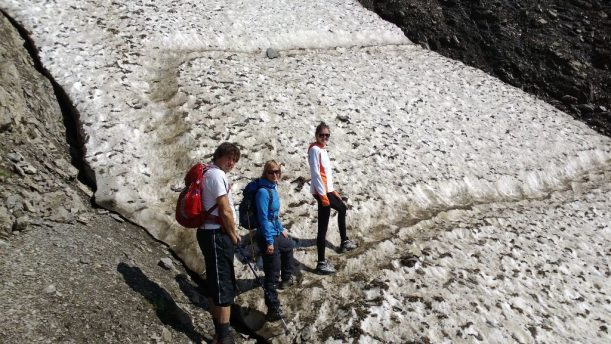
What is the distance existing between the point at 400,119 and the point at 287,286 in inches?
399

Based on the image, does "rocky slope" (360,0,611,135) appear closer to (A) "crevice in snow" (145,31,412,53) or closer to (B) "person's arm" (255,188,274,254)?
(A) "crevice in snow" (145,31,412,53)

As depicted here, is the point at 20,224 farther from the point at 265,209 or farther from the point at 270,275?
the point at 270,275

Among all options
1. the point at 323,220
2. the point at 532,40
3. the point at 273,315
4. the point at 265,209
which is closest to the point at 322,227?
the point at 323,220

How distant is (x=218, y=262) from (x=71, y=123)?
26.6 ft

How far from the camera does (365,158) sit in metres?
15.1

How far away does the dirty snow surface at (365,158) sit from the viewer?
10.4m

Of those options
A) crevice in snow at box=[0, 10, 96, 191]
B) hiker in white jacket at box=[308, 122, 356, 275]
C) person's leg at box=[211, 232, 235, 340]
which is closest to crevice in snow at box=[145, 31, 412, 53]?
crevice in snow at box=[0, 10, 96, 191]

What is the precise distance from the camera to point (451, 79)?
23.8 metres

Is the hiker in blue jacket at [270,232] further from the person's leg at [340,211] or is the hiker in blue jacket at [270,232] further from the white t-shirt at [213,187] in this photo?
the person's leg at [340,211]

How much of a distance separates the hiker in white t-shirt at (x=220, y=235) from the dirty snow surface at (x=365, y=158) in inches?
67.7

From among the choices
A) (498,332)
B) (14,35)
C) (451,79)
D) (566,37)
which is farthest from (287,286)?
(566,37)

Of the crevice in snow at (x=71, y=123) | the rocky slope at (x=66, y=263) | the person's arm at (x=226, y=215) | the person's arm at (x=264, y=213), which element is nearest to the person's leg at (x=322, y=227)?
the person's arm at (x=264, y=213)

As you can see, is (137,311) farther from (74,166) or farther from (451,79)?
(451,79)

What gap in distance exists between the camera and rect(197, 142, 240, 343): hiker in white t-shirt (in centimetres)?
777
